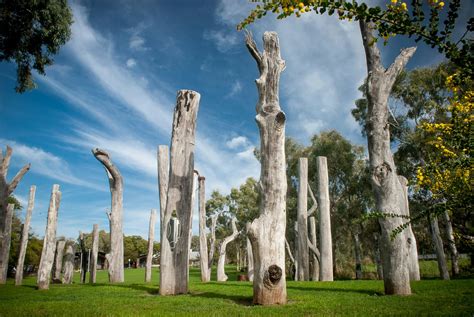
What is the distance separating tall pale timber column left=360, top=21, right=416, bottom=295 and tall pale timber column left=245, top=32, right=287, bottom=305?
2.79 m

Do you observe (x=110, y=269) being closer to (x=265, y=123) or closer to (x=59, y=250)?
(x=59, y=250)

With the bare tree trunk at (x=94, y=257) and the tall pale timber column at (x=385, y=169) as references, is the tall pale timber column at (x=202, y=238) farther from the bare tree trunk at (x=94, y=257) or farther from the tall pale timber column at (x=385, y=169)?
the tall pale timber column at (x=385, y=169)

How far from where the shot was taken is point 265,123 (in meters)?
7.64

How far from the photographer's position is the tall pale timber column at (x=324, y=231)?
15.1 m

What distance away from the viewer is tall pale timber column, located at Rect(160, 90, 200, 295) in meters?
9.26

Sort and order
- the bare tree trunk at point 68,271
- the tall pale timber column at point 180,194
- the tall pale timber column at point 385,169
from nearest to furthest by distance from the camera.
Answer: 1. the tall pale timber column at point 385,169
2. the tall pale timber column at point 180,194
3. the bare tree trunk at point 68,271

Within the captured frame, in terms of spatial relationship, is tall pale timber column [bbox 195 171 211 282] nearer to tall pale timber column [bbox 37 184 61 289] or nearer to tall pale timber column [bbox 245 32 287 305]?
tall pale timber column [bbox 37 184 61 289]

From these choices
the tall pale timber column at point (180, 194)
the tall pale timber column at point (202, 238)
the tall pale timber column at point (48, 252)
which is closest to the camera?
the tall pale timber column at point (180, 194)

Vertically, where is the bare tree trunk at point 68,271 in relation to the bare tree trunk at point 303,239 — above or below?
below

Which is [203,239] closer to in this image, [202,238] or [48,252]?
[202,238]

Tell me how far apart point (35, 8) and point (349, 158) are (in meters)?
27.4

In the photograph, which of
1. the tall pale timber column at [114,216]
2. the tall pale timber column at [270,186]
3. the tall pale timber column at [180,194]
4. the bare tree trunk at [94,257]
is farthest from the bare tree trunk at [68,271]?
the tall pale timber column at [270,186]

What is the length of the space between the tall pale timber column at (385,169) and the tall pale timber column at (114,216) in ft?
37.9

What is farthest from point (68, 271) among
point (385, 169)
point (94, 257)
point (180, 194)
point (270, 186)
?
point (385, 169)
